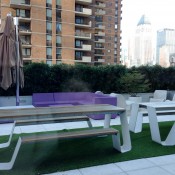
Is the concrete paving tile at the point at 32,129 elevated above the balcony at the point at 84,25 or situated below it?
below

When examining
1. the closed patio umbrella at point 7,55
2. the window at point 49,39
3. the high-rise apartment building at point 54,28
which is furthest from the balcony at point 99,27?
the closed patio umbrella at point 7,55

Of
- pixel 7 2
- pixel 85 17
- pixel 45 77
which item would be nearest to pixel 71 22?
pixel 85 17

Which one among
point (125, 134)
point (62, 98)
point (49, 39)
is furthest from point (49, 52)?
point (125, 134)

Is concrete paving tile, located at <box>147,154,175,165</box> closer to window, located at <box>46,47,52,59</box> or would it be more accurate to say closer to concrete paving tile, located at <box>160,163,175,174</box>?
concrete paving tile, located at <box>160,163,175,174</box>

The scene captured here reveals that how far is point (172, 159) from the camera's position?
11.9ft

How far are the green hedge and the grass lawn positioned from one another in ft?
14.4

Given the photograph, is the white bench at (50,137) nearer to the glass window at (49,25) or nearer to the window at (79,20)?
the glass window at (49,25)

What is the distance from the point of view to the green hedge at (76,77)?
29.3 feet

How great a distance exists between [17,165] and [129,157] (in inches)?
70.3

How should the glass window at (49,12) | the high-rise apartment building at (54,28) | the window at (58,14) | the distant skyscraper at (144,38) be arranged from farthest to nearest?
1. the window at (58,14)
2. the glass window at (49,12)
3. the high-rise apartment building at (54,28)
4. the distant skyscraper at (144,38)

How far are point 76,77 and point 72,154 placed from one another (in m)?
6.01

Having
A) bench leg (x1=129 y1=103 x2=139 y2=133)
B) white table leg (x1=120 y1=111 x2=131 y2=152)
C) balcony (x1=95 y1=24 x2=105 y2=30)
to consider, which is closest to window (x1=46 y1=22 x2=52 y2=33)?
balcony (x1=95 y1=24 x2=105 y2=30)

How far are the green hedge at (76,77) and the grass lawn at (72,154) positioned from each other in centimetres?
440

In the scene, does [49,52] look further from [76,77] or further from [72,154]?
[72,154]
